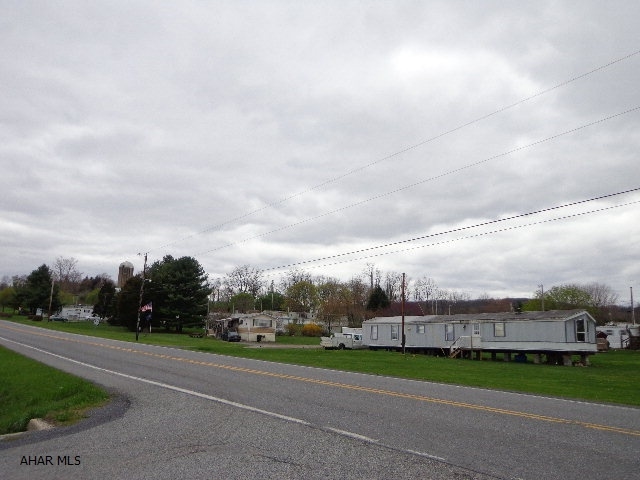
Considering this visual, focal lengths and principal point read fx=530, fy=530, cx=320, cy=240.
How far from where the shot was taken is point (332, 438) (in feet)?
27.5

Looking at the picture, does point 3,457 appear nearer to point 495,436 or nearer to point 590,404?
point 495,436

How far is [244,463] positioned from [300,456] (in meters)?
0.80

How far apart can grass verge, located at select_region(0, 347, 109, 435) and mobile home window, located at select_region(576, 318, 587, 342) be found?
122 feet

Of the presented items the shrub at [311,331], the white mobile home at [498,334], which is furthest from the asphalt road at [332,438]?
the shrub at [311,331]

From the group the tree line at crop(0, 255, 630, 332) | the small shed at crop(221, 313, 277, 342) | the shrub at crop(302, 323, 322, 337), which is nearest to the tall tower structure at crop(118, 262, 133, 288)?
the tree line at crop(0, 255, 630, 332)

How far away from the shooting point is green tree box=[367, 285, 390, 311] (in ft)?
339

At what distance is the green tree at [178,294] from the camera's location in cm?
7544

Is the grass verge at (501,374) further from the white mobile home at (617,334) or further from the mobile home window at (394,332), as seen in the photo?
the white mobile home at (617,334)

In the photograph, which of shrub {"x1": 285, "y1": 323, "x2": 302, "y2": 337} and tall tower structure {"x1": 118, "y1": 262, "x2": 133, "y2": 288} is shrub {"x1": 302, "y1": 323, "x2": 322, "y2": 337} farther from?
tall tower structure {"x1": 118, "y1": 262, "x2": 133, "y2": 288}

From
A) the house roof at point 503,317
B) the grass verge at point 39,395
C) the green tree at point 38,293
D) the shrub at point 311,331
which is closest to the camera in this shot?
the grass verge at point 39,395

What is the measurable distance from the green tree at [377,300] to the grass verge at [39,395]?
81118 mm

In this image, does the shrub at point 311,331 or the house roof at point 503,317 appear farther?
the shrub at point 311,331

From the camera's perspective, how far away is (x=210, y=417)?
10383mm

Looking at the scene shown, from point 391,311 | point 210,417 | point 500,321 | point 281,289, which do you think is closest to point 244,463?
point 210,417
